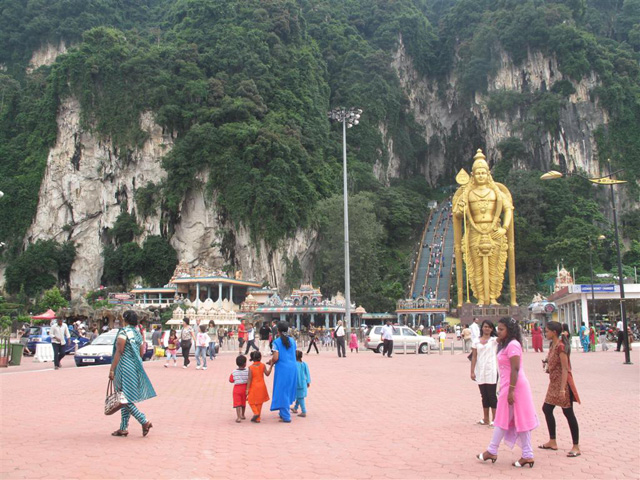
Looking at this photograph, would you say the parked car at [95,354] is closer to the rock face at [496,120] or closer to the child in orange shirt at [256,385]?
the child in orange shirt at [256,385]

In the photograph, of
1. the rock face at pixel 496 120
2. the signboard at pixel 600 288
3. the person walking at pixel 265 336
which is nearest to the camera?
the person walking at pixel 265 336

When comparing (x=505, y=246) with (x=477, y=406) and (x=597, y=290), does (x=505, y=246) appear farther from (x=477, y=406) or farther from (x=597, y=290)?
(x=477, y=406)

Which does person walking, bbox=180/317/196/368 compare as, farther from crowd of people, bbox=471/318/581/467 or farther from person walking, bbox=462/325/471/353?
crowd of people, bbox=471/318/581/467

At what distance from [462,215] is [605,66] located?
Answer: 1582 inches

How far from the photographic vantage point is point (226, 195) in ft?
163

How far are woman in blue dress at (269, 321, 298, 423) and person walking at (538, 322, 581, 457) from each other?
3234 millimetres

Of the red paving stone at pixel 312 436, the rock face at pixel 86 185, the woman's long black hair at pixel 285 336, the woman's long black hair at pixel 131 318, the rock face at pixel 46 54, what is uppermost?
the rock face at pixel 46 54

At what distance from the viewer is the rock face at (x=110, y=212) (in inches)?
1966

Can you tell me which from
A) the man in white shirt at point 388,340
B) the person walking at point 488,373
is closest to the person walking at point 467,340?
the man in white shirt at point 388,340

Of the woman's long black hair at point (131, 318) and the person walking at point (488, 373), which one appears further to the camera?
the person walking at point (488, 373)

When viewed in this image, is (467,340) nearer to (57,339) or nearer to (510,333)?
(57,339)

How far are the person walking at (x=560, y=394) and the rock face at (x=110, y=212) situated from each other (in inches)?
1688

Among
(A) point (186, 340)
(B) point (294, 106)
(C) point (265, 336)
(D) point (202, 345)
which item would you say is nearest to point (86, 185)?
(B) point (294, 106)

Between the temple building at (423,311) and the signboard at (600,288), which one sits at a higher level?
the signboard at (600,288)
